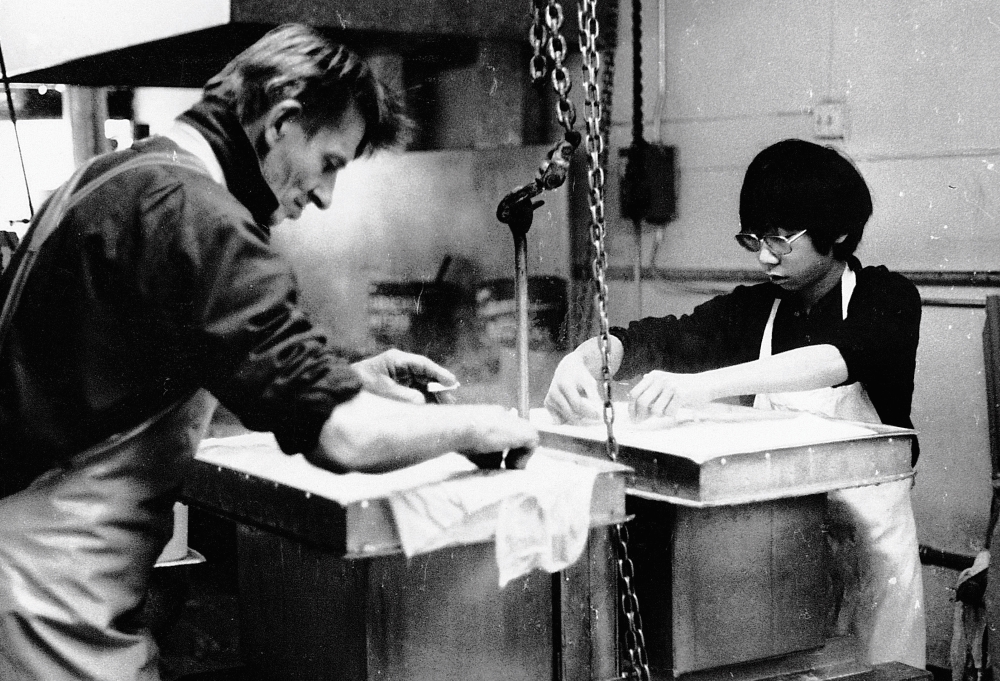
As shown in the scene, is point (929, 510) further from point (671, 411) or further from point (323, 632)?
point (323, 632)

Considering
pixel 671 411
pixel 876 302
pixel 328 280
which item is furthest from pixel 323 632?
pixel 328 280

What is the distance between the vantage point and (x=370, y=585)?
1514 millimetres

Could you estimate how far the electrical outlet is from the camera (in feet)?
11.3

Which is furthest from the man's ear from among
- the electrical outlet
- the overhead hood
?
the electrical outlet

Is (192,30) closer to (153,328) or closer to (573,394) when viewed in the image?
(573,394)

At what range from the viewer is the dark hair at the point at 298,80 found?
1.54 meters

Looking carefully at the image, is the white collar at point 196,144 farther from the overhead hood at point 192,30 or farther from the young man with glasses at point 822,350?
the overhead hood at point 192,30

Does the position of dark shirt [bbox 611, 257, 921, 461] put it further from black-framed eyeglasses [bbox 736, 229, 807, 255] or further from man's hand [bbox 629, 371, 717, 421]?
man's hand [bbox 629, 371, 717, 421]

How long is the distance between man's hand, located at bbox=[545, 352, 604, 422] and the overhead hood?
1.22m

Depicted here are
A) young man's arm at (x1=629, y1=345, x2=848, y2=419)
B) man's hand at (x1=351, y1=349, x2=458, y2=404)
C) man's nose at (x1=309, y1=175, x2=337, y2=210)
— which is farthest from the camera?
young man's arm at (x1=629, y1=345, x2=848, y2=419)

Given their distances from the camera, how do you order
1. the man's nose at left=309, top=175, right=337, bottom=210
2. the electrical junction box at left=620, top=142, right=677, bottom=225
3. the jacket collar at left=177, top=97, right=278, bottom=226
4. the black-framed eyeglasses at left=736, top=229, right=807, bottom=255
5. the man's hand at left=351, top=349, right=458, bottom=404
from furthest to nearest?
the electrical junction box at left=620, top=142, right=677, bottom=225
the black-framed eyeglasses at left=736, top=229, right=807, bottom=255
the man's hand at left=351, top=349, right=458, bottom=404
the man's nose at left=309, top=175, right=337, bottom=210
the jacket collar at left=177, top=97, right=278, bottom=226

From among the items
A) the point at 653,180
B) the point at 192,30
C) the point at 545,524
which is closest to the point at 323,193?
the point at 545,524

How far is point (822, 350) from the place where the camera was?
2.45 m

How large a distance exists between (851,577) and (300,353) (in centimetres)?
157
